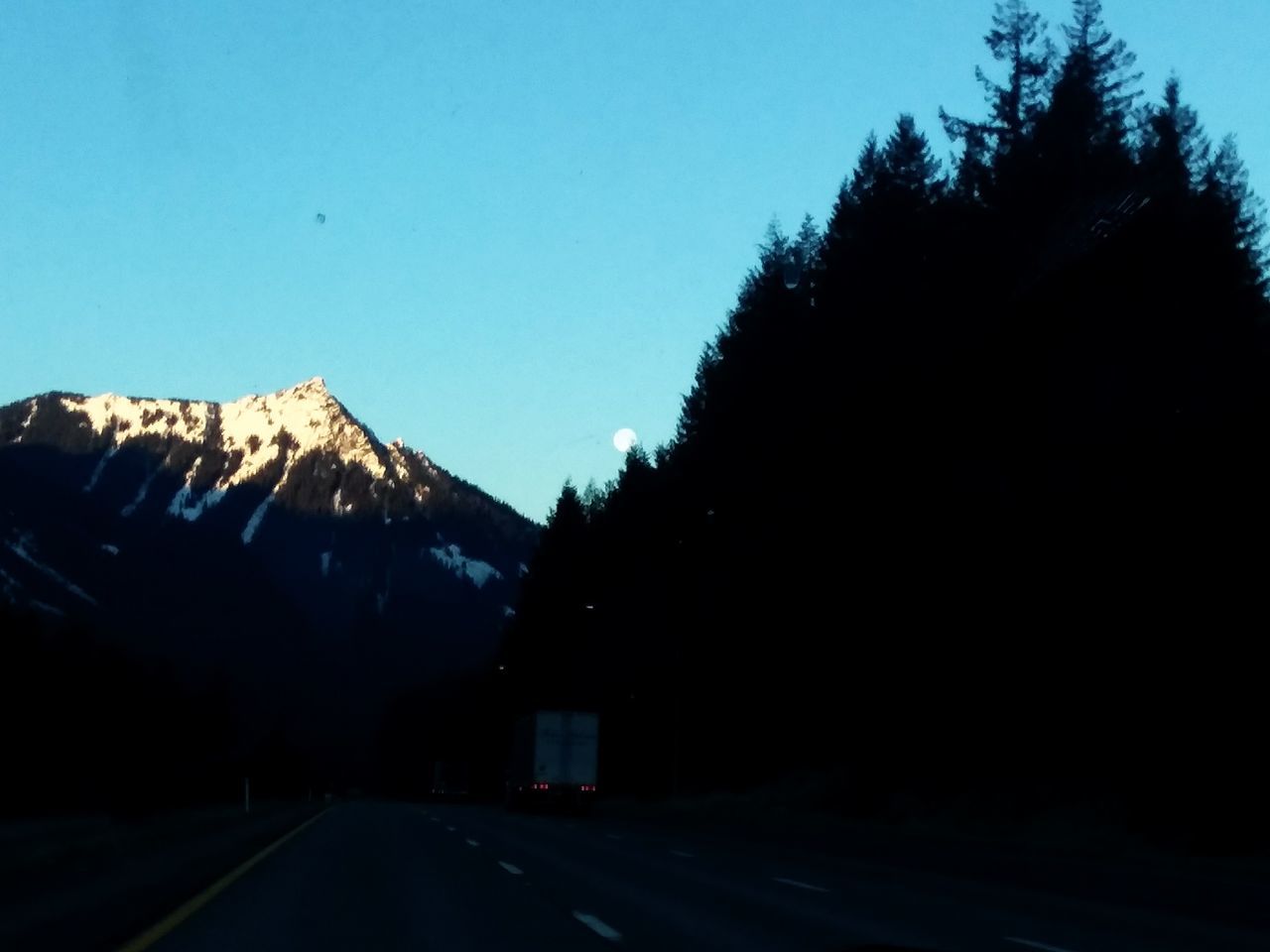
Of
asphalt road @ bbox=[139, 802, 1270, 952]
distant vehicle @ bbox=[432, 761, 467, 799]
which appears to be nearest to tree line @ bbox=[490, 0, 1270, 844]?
asphalt road @ bbox=[139, 802, 1270, 952]

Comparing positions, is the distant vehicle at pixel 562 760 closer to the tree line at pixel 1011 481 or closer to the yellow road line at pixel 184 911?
the tree line at pixel 1011 481

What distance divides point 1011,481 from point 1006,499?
44.1 inches

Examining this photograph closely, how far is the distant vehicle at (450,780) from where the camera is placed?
453ft

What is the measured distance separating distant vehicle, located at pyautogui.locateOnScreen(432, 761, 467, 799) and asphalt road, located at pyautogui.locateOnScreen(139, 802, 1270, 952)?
10853cm

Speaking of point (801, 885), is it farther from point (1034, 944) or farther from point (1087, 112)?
point (1087, 112)

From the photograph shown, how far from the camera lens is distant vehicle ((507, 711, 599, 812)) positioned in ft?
176

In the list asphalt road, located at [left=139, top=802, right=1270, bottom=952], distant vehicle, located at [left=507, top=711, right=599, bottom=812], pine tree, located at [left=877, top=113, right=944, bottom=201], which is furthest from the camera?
pine tree, located at [left=877, top=113, right=944, bottom=201]

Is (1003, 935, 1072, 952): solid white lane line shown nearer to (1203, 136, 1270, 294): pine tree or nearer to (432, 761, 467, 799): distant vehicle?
(1203, 136, 1270, 294): pine tree

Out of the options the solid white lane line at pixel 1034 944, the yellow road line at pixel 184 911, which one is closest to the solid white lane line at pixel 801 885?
the solid white lane line at pixel 1034 944

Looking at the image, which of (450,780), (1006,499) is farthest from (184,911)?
(450,780)

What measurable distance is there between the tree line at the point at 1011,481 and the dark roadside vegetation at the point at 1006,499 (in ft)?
0.32

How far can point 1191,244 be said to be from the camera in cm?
4084

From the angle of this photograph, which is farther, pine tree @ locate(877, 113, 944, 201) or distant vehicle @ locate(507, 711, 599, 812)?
pine tree @ locate(877, 113, 944, 201)

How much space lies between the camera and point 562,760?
2116 inches
